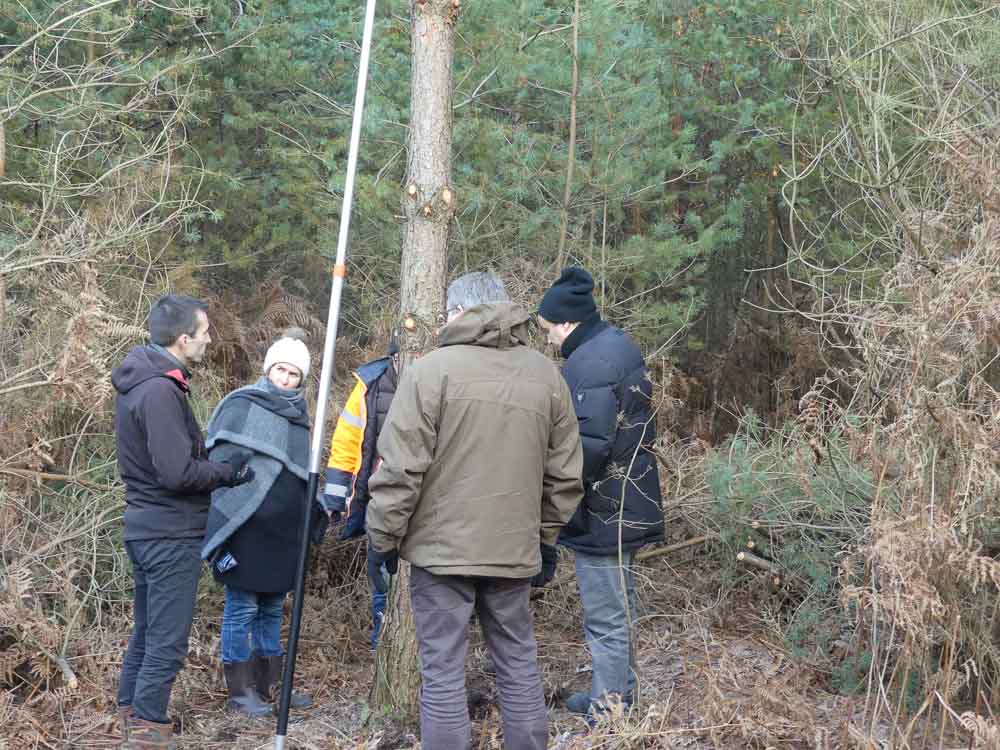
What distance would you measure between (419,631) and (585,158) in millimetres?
5748

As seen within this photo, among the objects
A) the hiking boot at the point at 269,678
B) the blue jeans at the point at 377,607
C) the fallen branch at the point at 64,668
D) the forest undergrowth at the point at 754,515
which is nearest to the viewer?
the forest undergrowth at the point at 754,515

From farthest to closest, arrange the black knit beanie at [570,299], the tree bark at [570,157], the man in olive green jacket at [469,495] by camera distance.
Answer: the tree bark at [570,157]
the black knit beanie at [570,299]
the man in olive green jacket at [469,495]

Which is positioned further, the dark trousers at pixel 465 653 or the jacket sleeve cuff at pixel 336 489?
the jacket sleeve cuff at pixel 336 489

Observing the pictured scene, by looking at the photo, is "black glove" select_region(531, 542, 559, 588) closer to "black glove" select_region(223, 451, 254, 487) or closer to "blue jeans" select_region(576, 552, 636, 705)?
"blue jeans" select_region(576, 552, 636, 705)

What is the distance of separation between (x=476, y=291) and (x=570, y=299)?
88cm

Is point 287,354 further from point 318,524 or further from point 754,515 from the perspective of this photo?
point 754,515

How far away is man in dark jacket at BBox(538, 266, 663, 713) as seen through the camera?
4.96 meters

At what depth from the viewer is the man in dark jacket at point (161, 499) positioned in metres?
4.60

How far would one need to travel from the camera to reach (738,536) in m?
6.65

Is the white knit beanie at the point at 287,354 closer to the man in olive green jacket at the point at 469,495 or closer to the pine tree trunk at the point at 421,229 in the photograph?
the pine tree trunk at the point at 421,229

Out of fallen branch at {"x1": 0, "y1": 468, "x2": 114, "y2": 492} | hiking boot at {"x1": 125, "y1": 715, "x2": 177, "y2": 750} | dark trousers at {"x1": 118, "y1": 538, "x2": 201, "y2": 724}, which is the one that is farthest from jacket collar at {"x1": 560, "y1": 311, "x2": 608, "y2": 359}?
fallen branch at {"x1": 0, "y1": 468, "x2": 114, "y2": 492}

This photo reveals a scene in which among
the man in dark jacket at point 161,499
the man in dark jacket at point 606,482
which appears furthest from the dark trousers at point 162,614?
the man in dark jacket at point 606,482

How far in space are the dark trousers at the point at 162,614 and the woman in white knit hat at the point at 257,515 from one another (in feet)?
2.45

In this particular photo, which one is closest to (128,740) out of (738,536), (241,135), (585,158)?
(738,536)
